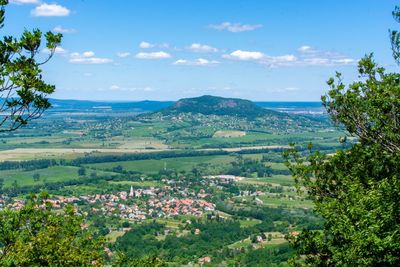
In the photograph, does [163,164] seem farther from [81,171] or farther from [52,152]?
[52,152]

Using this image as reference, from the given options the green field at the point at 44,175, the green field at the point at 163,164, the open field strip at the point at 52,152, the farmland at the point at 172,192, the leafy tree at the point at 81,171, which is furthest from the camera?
the open field strip at the point at 52,152

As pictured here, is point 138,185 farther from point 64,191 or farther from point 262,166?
point 262,166

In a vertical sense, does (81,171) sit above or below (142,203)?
above

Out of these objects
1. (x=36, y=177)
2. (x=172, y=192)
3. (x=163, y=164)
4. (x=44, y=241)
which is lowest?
(x=172, y=192)

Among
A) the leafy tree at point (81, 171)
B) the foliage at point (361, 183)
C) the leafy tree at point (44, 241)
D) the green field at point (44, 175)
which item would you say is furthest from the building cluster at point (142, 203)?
the foliage at point (361, 183)

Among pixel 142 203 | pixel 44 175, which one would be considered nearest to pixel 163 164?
pixel 44 175

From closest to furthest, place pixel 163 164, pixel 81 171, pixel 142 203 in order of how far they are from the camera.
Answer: pixel 142 203, pixel 81 171, pixel 163 164

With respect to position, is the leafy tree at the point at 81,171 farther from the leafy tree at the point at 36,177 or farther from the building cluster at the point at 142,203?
the building cluster at the point at 142,203

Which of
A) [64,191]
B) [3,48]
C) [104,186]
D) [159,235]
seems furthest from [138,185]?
Answer: [3,48]
